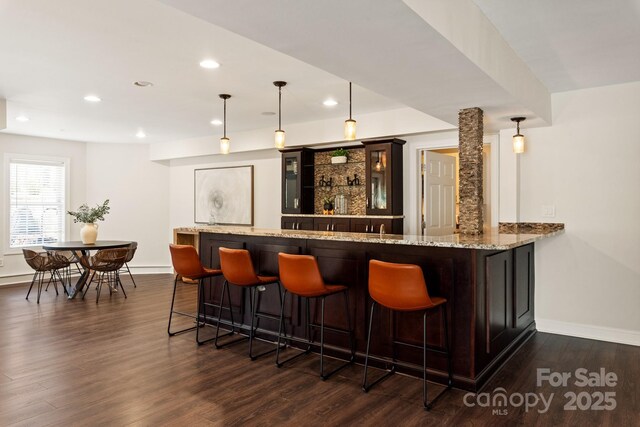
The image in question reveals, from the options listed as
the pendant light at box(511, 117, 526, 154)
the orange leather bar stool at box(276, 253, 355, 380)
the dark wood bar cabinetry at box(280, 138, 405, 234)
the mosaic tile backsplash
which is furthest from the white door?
the orange leather bar stool at box(276, 253, 355, 380)

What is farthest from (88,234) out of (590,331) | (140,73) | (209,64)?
(590,331)

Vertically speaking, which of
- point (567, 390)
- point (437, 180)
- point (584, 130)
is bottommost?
point (567, 390)

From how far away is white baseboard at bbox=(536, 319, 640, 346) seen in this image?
13.8 feet

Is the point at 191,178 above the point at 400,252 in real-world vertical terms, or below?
above

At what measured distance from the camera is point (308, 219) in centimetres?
655

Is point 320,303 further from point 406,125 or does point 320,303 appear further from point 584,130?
point 584,130

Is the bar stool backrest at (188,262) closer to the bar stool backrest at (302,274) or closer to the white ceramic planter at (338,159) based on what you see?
the bar stool backrest at (302,274)

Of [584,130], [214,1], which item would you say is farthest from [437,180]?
[214,1]

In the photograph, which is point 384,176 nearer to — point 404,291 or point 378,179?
point 378,179

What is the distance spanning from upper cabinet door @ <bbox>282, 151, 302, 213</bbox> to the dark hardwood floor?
111 inches

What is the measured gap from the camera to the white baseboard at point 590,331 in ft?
13.8

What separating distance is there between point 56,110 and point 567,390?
6.56m

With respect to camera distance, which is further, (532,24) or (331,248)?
(331,248)

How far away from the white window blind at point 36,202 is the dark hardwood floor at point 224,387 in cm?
381
